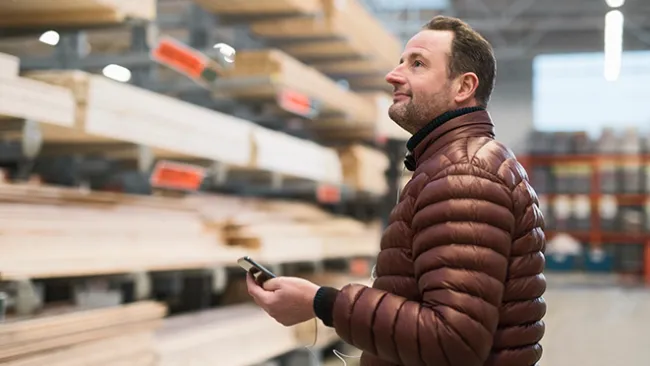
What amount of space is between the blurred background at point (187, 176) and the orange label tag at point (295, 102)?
0.02m

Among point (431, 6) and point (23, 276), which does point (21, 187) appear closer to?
point (23, 276)

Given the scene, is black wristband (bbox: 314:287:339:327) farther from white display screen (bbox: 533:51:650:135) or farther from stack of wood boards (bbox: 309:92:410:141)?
white display screen (bbox: 533:51:650:135)

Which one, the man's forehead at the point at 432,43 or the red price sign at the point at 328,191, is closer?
the man's forehead at the point at 432,43

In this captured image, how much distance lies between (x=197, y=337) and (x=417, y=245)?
2419 millimetres

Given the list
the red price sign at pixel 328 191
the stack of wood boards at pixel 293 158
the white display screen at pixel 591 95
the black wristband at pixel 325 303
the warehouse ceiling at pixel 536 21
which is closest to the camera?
the black wristband at pixel 325 303

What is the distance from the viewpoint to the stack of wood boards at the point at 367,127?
7043 mm

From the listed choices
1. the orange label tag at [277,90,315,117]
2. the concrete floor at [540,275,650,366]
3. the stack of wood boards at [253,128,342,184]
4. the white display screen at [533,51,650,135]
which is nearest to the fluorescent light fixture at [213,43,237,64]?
the stack of wood boards at [253,128,342,184]

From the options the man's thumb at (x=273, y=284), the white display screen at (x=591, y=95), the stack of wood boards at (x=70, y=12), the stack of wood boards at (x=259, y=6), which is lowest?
the man's thumb at (x=273, y=284)

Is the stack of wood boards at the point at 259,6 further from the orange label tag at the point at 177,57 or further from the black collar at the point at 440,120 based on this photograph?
the black collar at the point at 440,120

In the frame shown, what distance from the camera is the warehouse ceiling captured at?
17875 millimetres

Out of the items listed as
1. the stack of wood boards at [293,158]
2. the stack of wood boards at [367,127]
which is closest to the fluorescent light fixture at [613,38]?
the stack of wood boards at [367,127]

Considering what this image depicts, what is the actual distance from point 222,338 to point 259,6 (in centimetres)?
215

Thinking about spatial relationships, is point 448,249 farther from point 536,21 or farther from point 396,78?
point 536,21

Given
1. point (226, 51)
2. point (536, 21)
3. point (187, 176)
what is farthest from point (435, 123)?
point (536, 21)
